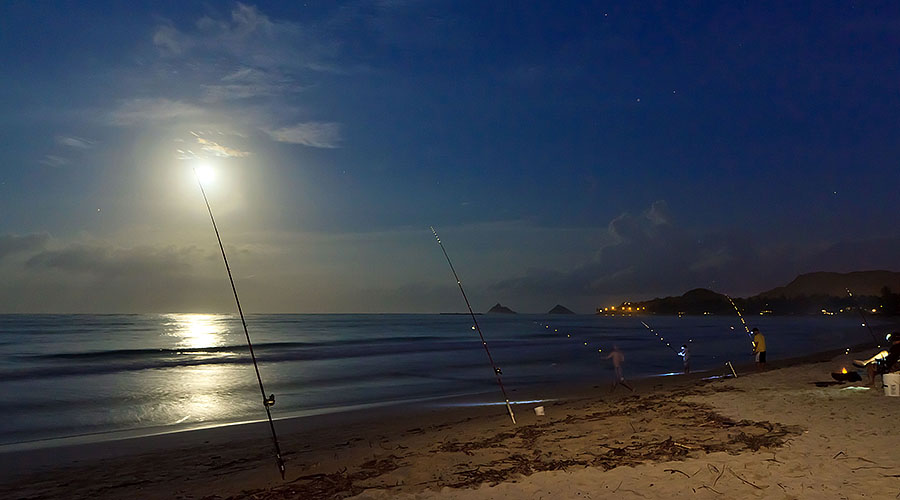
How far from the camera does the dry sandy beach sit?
18.5ft

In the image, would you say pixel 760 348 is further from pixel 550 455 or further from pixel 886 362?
pixel 550 455

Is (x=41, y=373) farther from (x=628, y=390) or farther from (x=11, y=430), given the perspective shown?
(x=628, y=390)

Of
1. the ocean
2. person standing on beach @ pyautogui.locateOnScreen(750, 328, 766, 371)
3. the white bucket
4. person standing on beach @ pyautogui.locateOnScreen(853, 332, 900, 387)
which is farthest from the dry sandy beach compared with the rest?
person standing on beach @ pyautogui.locateOnScreen(750, 328, 766, 371)

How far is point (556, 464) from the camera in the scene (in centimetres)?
653

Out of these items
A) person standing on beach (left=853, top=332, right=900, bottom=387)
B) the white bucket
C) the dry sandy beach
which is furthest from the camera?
person standing on beach (left=853, top=332, right=900, bottom=387)

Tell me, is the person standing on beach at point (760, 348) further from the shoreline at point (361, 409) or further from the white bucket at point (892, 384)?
the white bucket at point (892, 384)

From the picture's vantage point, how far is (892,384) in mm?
9836

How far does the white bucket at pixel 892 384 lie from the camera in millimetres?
9805

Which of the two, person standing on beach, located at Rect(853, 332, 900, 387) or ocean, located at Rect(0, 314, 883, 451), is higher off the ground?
ocean, located at Rect(0, 314, 883, 451)

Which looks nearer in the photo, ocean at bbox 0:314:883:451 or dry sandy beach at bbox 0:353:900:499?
dry sandy beach at bbox 0:353:900:499

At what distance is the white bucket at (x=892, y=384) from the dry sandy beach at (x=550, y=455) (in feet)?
0.96

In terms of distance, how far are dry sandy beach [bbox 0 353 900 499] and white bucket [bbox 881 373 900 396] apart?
0.96 ft

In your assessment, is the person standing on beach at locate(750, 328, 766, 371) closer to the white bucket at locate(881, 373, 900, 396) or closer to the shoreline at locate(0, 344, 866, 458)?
the shoreline at locate(0, 344, 866, 458)

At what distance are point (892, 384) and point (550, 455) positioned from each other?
267 inches
